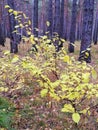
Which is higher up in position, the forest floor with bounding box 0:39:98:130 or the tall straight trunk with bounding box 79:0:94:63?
the tall straight trunk with bounding box 79:0:94:63

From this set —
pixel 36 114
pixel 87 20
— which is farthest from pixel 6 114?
pixel 87 20

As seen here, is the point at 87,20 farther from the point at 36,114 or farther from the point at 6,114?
the point at 6,114

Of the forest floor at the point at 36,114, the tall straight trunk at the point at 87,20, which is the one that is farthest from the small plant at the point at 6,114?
the tall straight trunk at the point at 87,20

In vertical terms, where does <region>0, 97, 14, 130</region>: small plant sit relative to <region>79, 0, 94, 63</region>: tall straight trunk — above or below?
below

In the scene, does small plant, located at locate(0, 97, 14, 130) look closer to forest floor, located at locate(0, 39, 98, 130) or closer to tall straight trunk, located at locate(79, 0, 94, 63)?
forest floor, located at locate(0, 39, 98, 130)

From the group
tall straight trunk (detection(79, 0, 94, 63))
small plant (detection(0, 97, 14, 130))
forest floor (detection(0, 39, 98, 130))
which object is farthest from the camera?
tall straight trunk (detection(79, 0, 94, 63))

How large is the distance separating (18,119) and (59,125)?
0.90m

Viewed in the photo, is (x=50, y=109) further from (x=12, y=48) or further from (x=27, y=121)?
(x=12, y=48)

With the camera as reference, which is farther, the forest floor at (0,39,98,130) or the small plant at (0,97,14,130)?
the forest floor at (0,39,98,130)

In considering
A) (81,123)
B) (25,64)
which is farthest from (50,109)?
(25,64)

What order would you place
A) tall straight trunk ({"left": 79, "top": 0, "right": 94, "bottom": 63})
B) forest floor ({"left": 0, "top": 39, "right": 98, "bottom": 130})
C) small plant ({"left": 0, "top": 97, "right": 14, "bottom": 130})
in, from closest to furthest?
small plant ({"left": 0, "top": 97, "right": 14, "bottom": 130}) → forest floor ({"left": 0, "top": 39, "right": 98, "bottom": 130}) → tall straight trunk ({"left": 79, "top": 0, "right": 94, "bottom": 63})

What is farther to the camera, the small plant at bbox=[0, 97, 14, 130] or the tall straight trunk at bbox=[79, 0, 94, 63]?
the tall straight trunk at bbox=[79, 0, 94, 63]

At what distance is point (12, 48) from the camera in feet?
51.6

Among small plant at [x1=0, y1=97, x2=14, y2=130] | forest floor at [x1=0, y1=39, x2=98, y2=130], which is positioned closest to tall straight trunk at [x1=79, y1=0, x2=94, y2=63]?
forest floor at [x1=0, y1=39, x2=98, y2=130]
